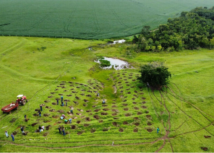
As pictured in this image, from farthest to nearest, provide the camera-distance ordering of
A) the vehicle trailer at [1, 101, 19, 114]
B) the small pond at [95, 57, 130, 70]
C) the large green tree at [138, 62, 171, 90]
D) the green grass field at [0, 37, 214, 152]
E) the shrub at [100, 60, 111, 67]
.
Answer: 1. the shrub at [100, 60, 111, 67]
2. the small pond at [95, 57, 130, 70]
3. the large green tree at [138, 62, 171, 90]
4. the vehicle trailer at [1, 101, 19, 114]
5. the green grass field at [0, 37, 214, 152]

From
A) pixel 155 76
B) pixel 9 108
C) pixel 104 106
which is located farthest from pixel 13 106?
pixel 155 76

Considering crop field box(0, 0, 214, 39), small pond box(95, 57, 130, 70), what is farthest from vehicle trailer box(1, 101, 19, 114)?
crop field box(0, 0, 214, 39)

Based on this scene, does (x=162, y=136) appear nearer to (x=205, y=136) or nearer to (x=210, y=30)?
(x=205, y=136)

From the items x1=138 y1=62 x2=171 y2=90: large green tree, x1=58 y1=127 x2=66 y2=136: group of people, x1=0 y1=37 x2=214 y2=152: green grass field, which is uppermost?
x1=138 y1=62 x2=171 y2=90: large green tree

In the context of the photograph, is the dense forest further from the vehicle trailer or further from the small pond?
the vehicle trailer

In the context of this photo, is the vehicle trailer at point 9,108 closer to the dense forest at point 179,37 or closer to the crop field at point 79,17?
the dense forest at point 179,37

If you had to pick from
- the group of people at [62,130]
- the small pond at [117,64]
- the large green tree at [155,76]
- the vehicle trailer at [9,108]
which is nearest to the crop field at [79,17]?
the small pond at [117,64]
